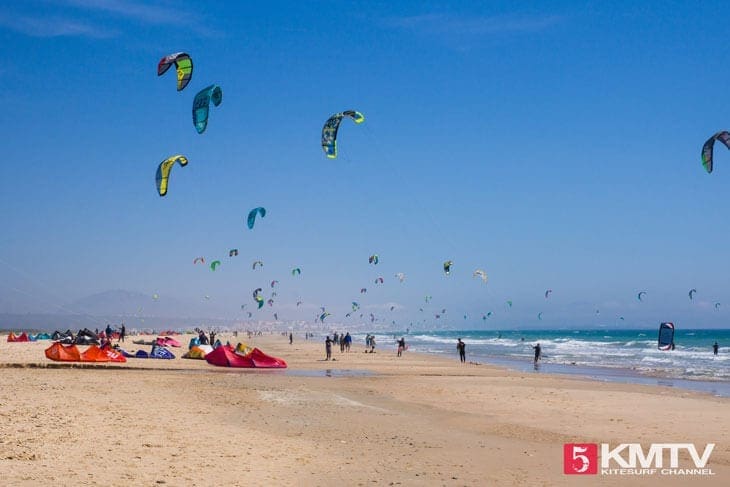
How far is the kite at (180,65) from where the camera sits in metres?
16.9

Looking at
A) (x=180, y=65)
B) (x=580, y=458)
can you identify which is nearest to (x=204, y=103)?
(x=180, y=65)

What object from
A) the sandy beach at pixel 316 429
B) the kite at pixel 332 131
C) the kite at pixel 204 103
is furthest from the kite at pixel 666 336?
the kite at pixel 204 103

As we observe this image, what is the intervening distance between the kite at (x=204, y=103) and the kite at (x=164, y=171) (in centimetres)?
197

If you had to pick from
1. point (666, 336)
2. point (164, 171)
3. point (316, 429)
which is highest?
point (164, 171)

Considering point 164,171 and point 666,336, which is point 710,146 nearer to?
point 666,336

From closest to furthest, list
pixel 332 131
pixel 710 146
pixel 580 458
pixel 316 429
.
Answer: pixel 580 458 < pixel 316 429 < pixel 710 146 < pixel 332 131

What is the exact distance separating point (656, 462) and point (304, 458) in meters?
4.80

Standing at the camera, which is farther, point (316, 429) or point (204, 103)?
point (204, 103)

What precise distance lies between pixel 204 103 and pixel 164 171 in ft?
8.27

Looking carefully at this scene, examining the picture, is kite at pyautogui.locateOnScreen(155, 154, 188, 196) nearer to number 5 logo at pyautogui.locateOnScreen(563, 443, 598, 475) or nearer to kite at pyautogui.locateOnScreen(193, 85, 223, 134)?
kite at pyautogui.locateOnScreen(193, 85, 223, 134)

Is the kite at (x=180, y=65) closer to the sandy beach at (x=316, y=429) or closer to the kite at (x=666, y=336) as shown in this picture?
the sandy beach at (x=316, y=429)

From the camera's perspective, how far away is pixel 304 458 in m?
8.77

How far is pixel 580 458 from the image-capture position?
9.31m

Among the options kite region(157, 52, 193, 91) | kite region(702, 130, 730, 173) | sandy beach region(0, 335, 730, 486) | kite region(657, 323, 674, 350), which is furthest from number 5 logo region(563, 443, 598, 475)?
kite region(157, 52, 193, 91)
